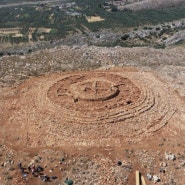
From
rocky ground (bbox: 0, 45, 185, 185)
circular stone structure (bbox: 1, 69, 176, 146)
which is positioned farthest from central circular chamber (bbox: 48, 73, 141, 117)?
rocky ground (bbox: 0, 45, 185, 185)

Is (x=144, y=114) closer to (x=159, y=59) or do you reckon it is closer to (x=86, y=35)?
(x=159, y=59)

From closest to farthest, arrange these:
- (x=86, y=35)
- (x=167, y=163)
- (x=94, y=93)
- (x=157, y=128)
→ (x=167, y=163) < (x=157, y=128) < (x=94, y=93) < (x=86, y=35)

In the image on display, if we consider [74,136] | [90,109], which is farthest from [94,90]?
[74,136]

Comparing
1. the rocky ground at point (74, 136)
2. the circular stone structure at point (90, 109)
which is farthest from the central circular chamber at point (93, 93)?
the rocky ground at point (74, 136)

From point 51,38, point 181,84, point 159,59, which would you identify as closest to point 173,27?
point 51,38

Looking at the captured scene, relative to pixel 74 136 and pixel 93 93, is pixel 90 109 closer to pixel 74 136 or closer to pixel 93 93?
pixel 93 93

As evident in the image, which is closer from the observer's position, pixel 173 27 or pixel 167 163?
pixel 167 163

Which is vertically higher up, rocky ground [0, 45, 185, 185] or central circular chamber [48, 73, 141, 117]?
central circular chamber [48, 73, 141, 117]

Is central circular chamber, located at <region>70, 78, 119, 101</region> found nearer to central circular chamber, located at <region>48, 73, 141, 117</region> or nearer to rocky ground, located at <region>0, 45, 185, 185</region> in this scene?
central circular chamber, located at <region>48, 73, 141, 117</region>
